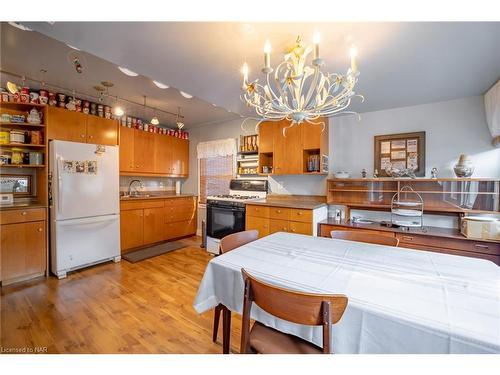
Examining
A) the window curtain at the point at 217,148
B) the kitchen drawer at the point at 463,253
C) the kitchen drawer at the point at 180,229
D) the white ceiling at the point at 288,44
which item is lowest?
the kitchen drawer at the point at 180,229

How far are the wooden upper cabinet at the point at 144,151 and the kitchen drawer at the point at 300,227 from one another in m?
2.81

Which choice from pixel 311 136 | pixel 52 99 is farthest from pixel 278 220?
pixel 52 99

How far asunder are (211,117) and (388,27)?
3.11 m

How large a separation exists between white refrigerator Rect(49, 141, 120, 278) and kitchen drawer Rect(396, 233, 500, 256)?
12.5 ft

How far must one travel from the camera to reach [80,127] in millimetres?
3025

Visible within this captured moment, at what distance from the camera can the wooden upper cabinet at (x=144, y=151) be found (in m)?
3.86

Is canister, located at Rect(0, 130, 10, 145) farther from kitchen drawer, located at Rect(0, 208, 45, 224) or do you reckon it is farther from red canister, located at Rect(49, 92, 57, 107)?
kitchen drawer, located at Rect(0, 208, 45, 224)

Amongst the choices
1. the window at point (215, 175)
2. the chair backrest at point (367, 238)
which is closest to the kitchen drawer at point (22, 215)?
the window at point (215, 175)

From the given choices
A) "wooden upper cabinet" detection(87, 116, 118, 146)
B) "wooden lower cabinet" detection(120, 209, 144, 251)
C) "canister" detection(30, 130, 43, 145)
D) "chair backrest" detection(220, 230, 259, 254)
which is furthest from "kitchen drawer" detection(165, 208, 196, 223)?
"chair backrest" detection(220, 230, 259, 254)

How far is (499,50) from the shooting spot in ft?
5.16

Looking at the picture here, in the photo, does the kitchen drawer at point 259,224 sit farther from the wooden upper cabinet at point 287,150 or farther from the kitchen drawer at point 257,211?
the wooden upper cabinet at point 287,150

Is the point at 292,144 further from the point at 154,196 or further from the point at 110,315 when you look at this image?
the point at 110,315

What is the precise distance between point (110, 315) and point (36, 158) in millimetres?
2250

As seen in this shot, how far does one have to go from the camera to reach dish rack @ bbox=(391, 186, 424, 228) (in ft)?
8.55
